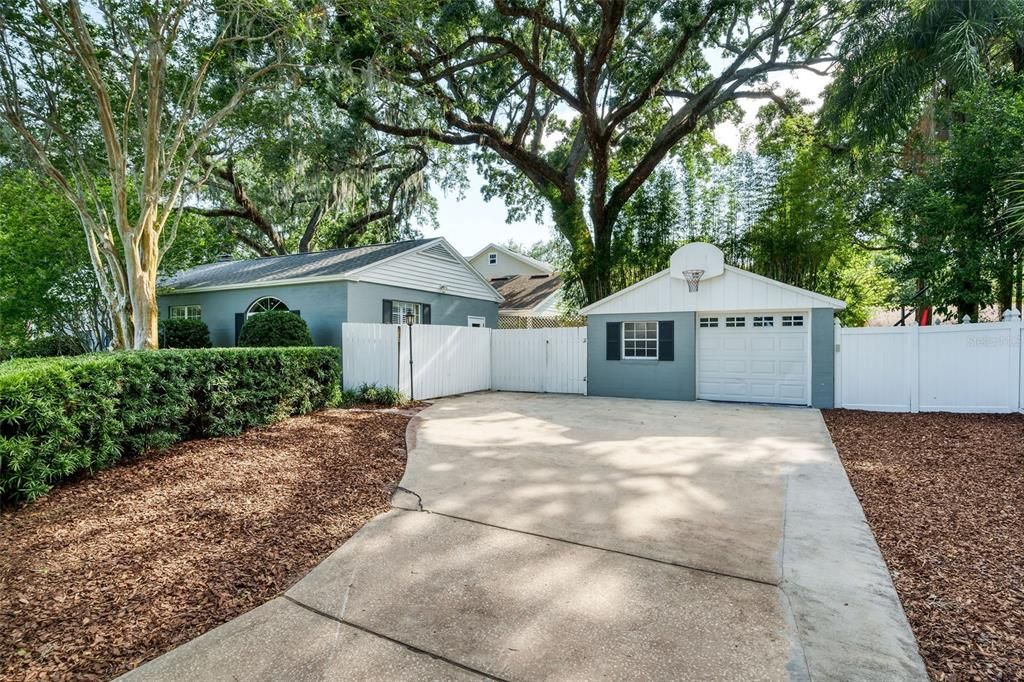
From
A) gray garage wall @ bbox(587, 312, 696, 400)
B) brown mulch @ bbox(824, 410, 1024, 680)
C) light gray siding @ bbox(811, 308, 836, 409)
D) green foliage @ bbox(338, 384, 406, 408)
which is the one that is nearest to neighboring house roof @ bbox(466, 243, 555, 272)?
gray garage wall @ bbox(587, 312, 696, 400)

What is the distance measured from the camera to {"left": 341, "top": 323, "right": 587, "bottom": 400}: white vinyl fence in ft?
29.9

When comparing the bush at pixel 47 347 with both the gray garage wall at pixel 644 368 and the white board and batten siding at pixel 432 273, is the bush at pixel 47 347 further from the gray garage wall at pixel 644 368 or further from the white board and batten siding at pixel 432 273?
the gray garage wall at pixel 644 368

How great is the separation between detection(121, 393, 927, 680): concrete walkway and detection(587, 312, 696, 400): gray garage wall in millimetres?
4943

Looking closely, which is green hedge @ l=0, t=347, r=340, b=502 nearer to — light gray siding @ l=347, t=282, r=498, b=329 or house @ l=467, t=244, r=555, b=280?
light gray siding @ l=347, t=282, r=498, b=329

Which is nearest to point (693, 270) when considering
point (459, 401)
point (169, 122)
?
point (459, 401)

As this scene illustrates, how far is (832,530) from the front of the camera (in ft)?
10.8

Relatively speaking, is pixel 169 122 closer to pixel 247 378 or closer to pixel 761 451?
pixel 247 378

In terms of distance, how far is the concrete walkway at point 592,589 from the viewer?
6.47 ft

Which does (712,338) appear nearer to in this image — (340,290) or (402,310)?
(402,310)

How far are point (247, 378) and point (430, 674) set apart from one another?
17.2 ft

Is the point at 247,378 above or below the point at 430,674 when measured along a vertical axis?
above

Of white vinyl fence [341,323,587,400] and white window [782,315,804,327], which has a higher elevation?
white window [782,315,804,327]

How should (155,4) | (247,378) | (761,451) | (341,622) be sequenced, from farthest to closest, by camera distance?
(155,4), (247,378), (761,451), (341,622)

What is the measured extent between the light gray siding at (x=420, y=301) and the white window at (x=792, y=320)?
327 inches
